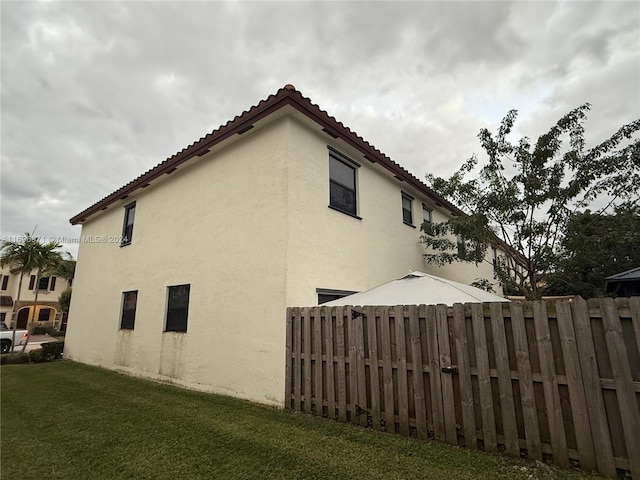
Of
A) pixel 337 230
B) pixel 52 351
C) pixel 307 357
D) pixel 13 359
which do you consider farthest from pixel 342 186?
pixel 13 359

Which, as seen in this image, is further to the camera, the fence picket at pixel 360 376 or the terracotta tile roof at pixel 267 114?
the terracotta tile roof at pixel 267 114

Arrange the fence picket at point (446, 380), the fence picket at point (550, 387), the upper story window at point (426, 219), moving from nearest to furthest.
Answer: the fence picket at point (550, 387)
the fence picket at point (446, 380)
the upper story window at point (426, 219)

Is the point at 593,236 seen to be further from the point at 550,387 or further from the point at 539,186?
the point at 550,387

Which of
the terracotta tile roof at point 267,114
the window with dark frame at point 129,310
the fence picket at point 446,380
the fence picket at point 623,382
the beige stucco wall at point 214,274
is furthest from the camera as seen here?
the window with dark frame at point 129,310

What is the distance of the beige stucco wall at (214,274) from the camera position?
223 inches

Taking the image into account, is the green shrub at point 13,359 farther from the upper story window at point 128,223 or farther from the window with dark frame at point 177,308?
the window with dark frame at point 177,308

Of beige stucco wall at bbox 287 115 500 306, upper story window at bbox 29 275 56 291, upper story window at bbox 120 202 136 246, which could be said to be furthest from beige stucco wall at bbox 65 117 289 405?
upper story window at bbox 29 275 56 291

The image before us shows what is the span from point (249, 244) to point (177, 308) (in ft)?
9.88

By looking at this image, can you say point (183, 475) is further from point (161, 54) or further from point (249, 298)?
point (161, 54)

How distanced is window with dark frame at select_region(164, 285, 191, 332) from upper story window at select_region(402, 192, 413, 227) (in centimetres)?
666

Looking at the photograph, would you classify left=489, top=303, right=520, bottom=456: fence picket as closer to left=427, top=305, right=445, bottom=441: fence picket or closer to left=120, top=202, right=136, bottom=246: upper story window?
left=427, top=305, right=445, bottom=441: fence picket

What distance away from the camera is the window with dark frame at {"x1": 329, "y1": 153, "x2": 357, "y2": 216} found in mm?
7083

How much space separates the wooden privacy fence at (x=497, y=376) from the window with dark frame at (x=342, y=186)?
3073 mm

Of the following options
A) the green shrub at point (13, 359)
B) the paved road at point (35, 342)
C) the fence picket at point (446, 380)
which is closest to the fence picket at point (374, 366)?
the fence picket at point (446, 380)
